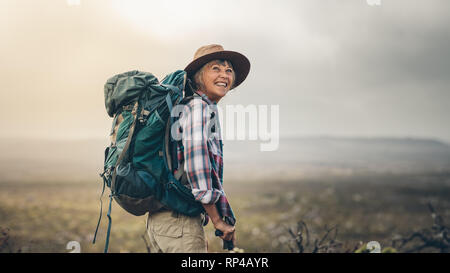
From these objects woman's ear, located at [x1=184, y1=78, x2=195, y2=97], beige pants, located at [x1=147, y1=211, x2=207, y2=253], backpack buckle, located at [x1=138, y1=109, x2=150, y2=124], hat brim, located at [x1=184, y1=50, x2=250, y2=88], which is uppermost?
hat brim, located at [x1=184, y1=50, x2=250, y2=88]

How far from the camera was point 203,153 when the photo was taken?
6.48 ft

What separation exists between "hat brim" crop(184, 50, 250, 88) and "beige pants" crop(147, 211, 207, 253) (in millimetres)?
1039

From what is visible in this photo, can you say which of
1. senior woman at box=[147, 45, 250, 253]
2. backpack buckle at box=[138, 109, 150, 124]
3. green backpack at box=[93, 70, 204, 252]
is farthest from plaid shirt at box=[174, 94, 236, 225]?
backpack buckle at box=[138, 109, 150, 124]

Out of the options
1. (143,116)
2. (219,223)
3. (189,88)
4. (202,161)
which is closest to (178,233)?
(219,223)

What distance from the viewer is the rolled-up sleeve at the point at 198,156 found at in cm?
193

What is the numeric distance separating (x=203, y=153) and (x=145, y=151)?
1.26 feet

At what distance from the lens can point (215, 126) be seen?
2.19 meters

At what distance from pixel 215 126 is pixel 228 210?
55cm

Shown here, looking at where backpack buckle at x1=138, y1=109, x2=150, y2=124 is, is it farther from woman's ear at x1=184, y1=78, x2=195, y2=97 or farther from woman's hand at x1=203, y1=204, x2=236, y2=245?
woman's hand at x1=203, y1=204, x2=236, y2=245

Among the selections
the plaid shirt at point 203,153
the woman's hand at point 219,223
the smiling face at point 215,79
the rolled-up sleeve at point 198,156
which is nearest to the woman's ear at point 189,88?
the smiling face at point 215,79

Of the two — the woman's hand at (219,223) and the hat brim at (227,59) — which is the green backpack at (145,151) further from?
the hat brim at (227,59)

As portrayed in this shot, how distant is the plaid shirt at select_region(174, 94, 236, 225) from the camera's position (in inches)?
76.6
